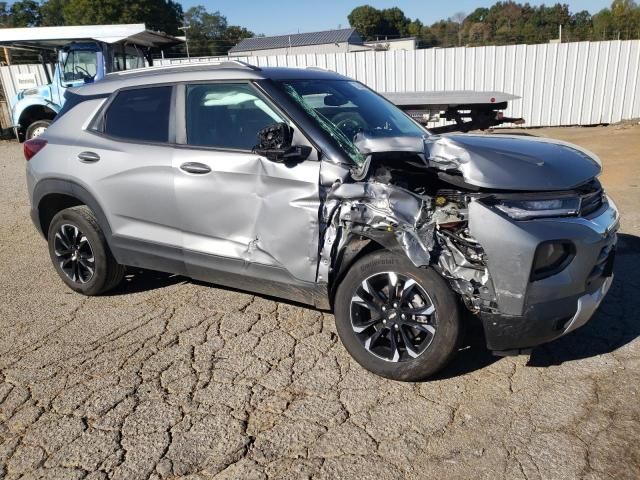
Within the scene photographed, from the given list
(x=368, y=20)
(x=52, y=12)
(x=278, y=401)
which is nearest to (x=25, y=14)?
(x=52, y=12)

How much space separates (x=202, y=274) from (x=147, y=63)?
39.9ft

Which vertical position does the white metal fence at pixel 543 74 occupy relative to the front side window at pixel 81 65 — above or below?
below

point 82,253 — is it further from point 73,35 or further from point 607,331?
point 73,35

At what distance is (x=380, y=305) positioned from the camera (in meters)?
3.14

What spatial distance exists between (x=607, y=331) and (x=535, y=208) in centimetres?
146

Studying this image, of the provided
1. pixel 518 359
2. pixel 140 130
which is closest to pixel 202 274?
pixel 140 130

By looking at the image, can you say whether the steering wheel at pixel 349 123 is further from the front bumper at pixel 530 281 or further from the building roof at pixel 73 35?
the building roof at pixel 73 35

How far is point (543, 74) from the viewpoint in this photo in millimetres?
14625

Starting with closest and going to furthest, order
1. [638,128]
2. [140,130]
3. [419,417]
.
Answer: [419,417] < [140,130] < [638,128]

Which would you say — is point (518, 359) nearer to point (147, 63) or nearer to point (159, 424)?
point (159, 424)

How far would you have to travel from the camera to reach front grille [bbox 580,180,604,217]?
299 cm

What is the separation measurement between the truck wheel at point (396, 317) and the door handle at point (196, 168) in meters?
1.29

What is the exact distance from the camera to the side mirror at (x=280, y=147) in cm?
328

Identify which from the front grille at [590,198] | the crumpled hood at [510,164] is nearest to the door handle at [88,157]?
the crumpled hood at [510,164]
